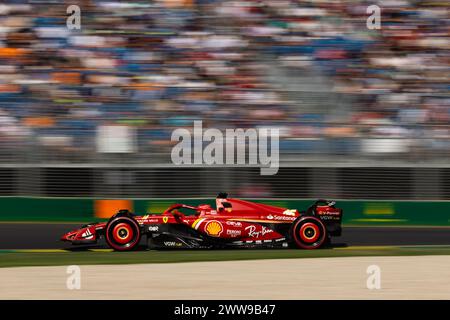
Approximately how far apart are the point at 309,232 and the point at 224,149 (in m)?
3.00

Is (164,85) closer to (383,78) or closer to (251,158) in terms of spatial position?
(251,158)

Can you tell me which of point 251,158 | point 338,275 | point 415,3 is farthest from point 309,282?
point 415,3

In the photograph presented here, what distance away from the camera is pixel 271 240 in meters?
10.7

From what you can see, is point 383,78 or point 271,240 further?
point 383,78

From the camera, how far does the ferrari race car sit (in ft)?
34.4

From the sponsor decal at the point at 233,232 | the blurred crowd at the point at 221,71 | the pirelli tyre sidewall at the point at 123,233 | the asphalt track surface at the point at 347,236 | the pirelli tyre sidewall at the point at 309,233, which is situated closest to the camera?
the pirelli tyre sidewall at the point at 123,233

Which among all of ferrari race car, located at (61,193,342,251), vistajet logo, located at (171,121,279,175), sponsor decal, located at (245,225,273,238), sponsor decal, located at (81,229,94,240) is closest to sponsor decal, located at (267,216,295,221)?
ferrari race car, located at (61,193,342,251)

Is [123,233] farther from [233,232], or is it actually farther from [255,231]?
[255,231]

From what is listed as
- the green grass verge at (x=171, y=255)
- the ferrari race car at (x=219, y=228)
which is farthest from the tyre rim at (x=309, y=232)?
the green grass verge at (x=171, y=255)

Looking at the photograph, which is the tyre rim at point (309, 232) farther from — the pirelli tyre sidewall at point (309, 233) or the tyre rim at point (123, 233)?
the tyre rim at point (123, 233)

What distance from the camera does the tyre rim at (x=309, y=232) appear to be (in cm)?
1066

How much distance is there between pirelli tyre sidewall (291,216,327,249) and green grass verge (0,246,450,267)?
10cm

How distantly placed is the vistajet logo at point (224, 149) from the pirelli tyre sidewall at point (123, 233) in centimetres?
290

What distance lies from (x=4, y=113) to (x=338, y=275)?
686 cm
